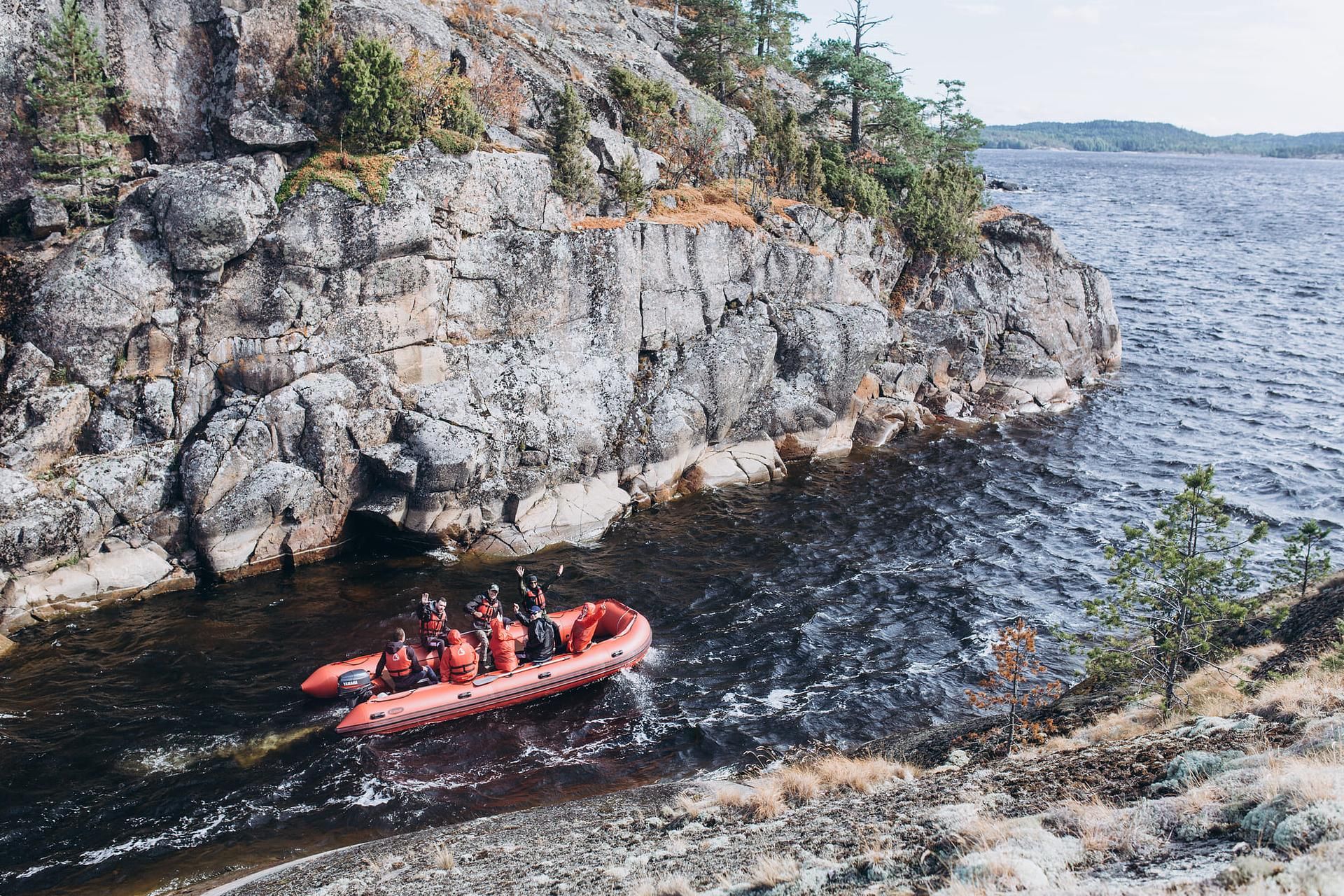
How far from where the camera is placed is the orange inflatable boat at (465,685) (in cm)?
1504

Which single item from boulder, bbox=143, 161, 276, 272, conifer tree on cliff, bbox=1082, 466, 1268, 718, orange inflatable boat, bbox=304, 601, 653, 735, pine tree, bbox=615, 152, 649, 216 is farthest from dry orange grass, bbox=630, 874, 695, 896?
pine tree, bbox=615, 152, 649, 216

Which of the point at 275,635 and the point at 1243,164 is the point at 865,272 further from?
the point at 1243,164

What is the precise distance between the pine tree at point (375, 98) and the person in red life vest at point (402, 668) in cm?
1248

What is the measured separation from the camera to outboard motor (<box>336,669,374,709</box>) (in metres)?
15.3

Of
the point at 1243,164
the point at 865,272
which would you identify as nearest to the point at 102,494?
the point at 865,272

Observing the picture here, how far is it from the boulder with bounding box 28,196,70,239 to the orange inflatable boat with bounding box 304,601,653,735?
1158 cm

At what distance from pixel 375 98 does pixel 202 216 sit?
5095 mm

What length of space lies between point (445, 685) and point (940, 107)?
1325 inches

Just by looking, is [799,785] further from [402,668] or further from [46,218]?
[46,218]

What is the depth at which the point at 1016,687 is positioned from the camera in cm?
1419

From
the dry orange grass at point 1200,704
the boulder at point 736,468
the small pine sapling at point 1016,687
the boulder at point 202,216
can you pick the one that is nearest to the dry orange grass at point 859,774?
the small pine sapling at point 1016,687

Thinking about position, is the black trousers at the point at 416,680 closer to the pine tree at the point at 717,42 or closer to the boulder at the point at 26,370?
the boulder at the point at 26,370

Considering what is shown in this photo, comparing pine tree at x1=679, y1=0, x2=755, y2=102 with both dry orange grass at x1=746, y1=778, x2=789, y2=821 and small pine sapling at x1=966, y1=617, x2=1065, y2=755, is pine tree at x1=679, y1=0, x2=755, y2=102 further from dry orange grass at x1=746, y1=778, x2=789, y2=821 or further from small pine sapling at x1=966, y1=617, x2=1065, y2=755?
dry orange grass at x1=746, y1=778, x2=789, y2=821

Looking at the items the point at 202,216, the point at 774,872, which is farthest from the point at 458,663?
the point at 202,216
